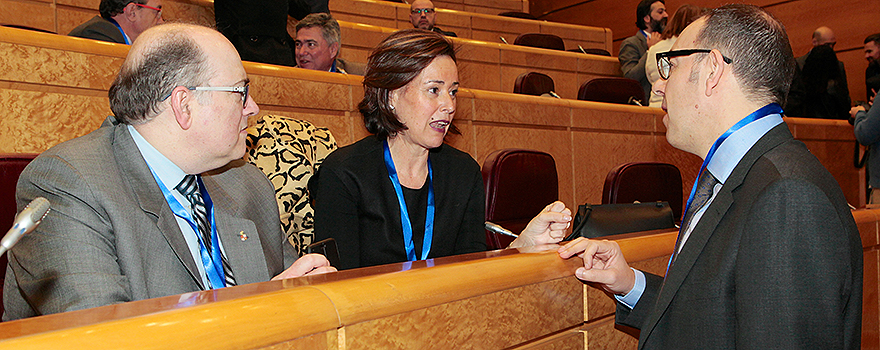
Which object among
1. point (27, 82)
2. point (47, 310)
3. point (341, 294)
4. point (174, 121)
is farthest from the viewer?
point (27, 82)

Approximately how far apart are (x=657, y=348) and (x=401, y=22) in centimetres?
609

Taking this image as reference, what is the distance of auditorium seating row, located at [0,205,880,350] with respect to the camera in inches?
26.2

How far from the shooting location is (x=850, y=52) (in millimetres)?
6617

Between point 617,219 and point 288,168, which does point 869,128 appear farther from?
point 288,168

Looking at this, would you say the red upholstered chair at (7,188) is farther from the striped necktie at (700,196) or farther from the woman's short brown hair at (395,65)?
the striped necktie at (700,196)

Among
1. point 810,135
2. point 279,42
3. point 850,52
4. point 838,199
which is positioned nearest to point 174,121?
point 838,199

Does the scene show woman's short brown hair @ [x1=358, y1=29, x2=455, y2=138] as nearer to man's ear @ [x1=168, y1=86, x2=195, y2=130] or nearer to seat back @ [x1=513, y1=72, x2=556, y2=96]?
man's ear @ [x1=168, y1=86, x2=195, y2=130]

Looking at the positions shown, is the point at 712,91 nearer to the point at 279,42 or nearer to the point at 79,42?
the point at 79,42

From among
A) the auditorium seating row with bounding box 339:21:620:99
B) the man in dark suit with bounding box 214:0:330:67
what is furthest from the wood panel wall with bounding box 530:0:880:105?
the man in dark suit with bounding box 214:0:330:67

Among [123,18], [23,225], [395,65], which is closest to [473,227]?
[395,65]

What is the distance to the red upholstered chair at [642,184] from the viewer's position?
2582mm

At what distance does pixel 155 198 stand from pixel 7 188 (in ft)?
1.35

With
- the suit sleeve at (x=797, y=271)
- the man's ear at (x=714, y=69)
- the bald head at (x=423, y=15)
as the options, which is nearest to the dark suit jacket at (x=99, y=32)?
the man's ear at (x=714, y=69)

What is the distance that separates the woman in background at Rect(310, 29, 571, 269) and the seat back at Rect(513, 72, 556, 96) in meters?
2.52
